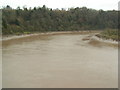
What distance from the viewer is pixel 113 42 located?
24.8m

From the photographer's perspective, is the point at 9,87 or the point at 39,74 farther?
the point at 39,74

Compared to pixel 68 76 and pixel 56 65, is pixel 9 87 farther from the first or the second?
pixel 56 65

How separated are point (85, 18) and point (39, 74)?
2072 inches

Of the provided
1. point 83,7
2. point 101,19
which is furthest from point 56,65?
point 83,7

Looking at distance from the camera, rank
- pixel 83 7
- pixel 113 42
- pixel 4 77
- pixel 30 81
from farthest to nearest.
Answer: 1. pixel 83 7
2. pixel 113 42
3. pixel 4 77
4. pixel 30 81

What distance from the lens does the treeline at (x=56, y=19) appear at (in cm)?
4689

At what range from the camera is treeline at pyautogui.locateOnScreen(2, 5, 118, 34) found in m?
46.9

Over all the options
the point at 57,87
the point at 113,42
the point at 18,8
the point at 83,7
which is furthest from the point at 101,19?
the point at 57,87

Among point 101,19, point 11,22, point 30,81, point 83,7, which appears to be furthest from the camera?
point 83,7

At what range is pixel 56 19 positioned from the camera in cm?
5609

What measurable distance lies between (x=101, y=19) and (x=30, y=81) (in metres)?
53.6

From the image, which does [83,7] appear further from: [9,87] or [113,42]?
[9,87]

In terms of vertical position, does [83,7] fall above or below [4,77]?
above

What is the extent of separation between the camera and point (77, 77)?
945cm
